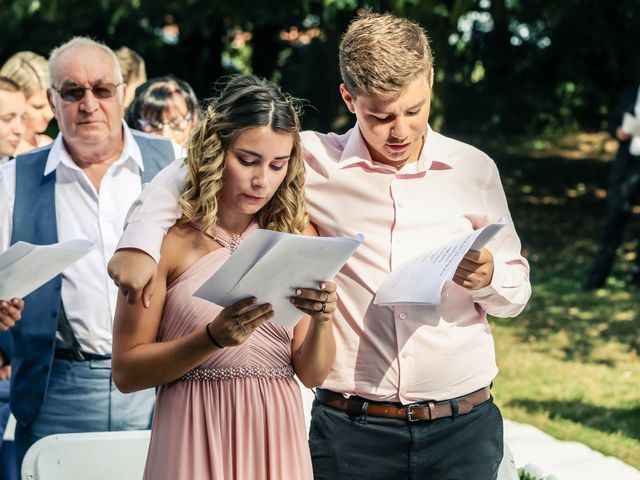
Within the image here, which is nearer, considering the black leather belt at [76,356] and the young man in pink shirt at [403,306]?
the young man in pink shirt at [403,306]

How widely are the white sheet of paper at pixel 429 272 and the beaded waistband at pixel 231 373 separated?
0.32 m

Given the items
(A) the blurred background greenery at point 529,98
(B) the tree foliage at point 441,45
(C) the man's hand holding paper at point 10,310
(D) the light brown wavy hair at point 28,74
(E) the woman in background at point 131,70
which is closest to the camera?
(C) the man's hand holding paper at point 10,310

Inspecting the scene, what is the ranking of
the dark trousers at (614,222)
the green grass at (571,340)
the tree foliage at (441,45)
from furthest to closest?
the tree foliage at (441,45) → the dark trousers at (614,222) → the green grass at (571,340)

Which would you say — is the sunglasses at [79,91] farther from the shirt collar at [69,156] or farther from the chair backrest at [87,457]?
the chair backrest at [87,457]

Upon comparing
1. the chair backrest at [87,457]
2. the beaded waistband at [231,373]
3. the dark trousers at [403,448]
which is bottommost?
the chair backrest at [87,457]

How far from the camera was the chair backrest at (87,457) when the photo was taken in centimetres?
329

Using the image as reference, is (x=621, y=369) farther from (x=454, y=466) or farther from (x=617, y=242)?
(x=454, y=466)

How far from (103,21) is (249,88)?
55.3 feet

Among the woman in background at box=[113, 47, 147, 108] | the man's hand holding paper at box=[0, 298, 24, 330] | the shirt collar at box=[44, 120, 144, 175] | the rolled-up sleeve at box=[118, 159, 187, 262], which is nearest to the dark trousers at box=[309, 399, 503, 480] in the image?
the rolled-up sleeve at box=[118, 159, 187, 262]

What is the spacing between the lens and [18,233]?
359 centimetres

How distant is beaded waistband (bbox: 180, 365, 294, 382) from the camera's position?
2.53 meters

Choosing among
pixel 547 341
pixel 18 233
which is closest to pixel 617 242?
pixel 547 341

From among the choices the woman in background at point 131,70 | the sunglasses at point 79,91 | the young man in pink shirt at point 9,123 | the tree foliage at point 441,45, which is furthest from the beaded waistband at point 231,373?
the tree foliage at point 441,45

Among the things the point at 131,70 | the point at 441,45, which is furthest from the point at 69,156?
the point at 441,45
